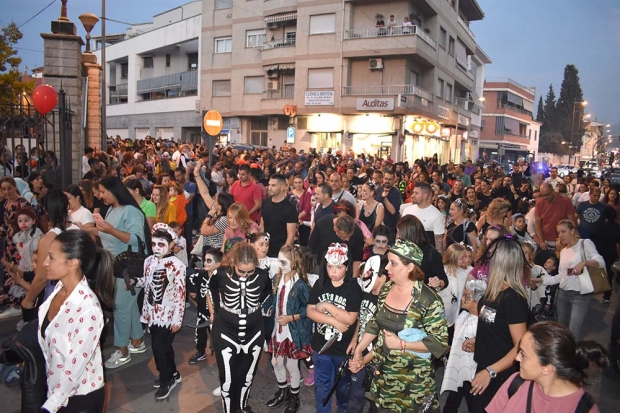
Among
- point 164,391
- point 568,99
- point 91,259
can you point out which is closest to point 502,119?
point 568,99

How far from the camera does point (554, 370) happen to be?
100 inches

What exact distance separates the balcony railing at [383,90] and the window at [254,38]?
26.3 feet

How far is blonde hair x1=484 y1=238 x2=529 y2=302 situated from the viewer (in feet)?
11.9

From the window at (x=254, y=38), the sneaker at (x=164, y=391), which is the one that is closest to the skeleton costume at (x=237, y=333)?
the sneaker at (x=164, y=391)

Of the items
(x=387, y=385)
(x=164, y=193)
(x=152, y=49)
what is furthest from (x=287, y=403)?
(x=152, y=49)

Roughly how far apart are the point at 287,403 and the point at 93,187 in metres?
4.71

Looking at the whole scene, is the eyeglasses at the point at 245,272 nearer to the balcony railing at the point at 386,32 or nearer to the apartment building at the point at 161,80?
the balcony railing at the point at 386,32

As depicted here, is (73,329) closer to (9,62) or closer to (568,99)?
(9,62)

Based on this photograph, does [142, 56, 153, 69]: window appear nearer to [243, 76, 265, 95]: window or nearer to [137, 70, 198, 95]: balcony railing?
[137, 70, 198, 95]: balcony railing

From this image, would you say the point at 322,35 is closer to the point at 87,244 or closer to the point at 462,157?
the point at 462,157

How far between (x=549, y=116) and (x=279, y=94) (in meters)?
84.5

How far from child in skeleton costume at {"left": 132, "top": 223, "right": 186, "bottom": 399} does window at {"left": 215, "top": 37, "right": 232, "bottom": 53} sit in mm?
33402

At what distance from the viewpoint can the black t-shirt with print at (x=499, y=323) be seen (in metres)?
3.54

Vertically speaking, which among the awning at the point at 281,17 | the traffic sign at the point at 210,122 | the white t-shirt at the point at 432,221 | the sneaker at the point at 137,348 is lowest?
the sneaker at the point at 137,348
